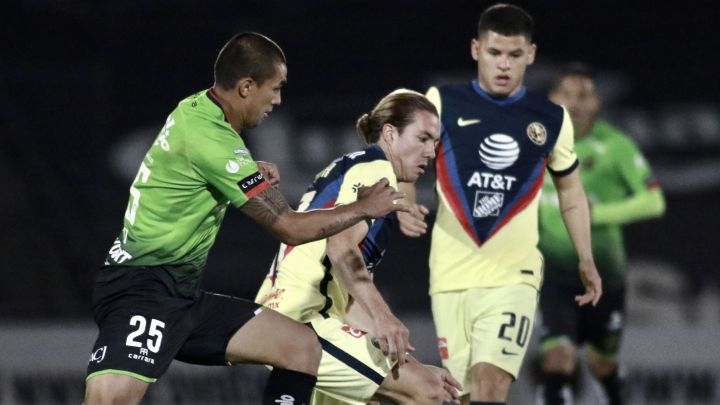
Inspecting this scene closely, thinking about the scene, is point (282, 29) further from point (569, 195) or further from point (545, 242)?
point (569, 195)

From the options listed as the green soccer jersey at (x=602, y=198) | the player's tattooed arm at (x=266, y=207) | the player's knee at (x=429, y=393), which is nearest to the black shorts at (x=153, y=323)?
the player's tattooed arm at (x=266, y=207)

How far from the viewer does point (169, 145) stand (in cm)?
514

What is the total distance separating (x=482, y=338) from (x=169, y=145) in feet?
6.67

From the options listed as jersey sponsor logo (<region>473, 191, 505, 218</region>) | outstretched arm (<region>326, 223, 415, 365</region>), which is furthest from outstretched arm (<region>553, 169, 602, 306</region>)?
outstretched arm (<region>326, 223, 415, 365</region>)

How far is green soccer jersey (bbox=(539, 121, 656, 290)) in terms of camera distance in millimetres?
8672

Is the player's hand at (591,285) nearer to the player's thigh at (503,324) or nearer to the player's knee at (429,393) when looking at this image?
the player's thigh at (503,324)

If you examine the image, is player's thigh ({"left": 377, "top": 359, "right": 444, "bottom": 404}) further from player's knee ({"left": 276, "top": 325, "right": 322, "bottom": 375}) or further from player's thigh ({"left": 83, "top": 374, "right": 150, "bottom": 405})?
player's thigh ({"left": 83, "top": 374, "right": 150, "bottom": 405})

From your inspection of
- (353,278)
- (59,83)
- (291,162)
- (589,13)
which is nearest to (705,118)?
(589,13)

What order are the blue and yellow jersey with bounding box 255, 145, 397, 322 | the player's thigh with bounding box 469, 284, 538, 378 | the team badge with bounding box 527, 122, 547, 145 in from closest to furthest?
the blue and yellow jersey with bounding box 255, 145, 397, 322 → the player's thigh with bounding box 469, 284, 538, 378 → the team badge with bounding box 527, 122, 547, 145

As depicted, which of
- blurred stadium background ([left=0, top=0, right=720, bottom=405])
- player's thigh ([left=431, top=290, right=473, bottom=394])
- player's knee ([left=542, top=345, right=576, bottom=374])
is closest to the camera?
player's thigh ([left=431, top=290, right=473, bottom=394])

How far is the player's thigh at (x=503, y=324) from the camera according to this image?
6348mm

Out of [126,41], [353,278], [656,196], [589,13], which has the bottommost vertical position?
[353,278]

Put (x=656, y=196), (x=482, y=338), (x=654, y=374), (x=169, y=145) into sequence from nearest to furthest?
(x=169, y=145)
(x=482, y=338)
(x=656, y=196)
(x=654, y=374)

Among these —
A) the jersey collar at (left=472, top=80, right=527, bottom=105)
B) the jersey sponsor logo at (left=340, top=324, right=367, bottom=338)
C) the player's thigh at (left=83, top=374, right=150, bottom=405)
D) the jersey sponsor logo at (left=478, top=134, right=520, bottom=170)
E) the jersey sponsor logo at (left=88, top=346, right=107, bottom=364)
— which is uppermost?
the jersey collar at (left=472, top=80, right=527, bottom=105)
